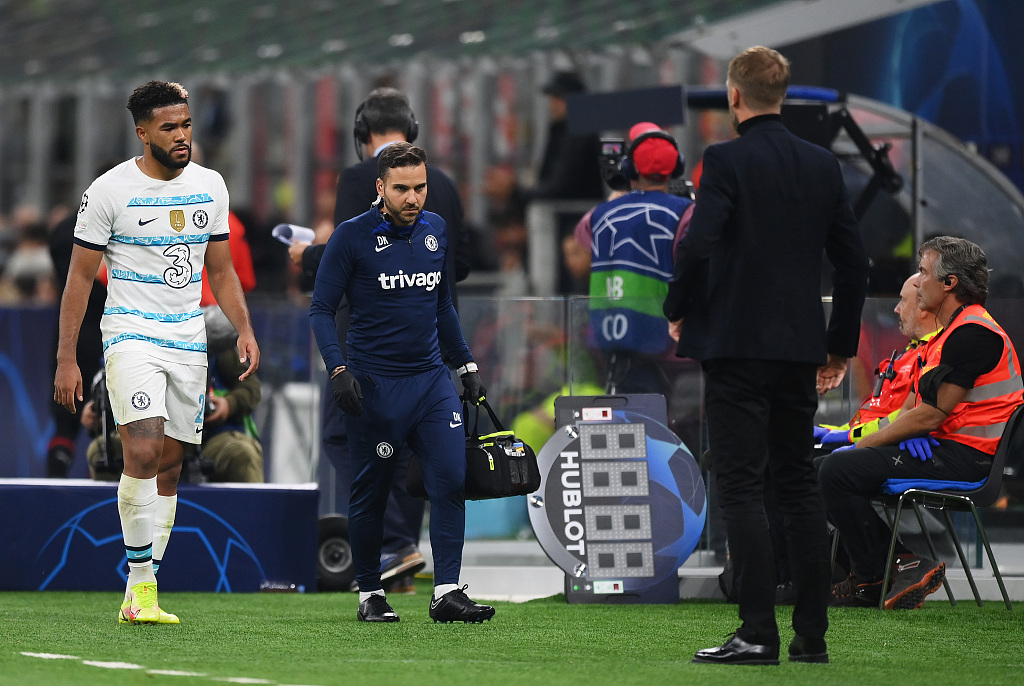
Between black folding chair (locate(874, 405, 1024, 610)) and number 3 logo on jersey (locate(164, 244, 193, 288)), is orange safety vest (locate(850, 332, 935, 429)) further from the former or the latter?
number 3 logo on jersey (locate(164, 244, 193, 288))

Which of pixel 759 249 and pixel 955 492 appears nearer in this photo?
pixel 759 249

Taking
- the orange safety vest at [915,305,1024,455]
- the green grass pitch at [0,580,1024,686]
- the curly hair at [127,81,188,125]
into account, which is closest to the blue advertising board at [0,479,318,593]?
the green grass pitch at [0,580,1024,686]

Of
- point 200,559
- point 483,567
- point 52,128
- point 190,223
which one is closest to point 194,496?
point 200,559

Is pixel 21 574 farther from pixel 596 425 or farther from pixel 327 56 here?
pixel 327 56

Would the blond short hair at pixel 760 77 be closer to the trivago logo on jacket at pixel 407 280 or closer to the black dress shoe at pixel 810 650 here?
the trivago logo on jacket at pixel 407 280

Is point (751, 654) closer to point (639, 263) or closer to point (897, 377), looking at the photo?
point (897, 377)

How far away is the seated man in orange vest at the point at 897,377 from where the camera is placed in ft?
22.5

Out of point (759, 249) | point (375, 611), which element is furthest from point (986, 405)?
point (375, 611)

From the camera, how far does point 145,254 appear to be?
19.4 feet

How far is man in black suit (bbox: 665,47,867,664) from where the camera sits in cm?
491

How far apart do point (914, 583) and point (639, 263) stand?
198 cm

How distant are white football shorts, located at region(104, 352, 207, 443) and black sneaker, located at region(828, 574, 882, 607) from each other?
278 centimetres

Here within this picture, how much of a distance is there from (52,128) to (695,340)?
869 cm

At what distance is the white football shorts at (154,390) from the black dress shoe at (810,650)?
96.4 inches
